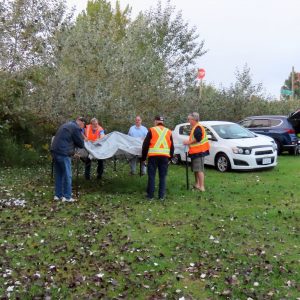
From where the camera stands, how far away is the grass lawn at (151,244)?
17.9 feet

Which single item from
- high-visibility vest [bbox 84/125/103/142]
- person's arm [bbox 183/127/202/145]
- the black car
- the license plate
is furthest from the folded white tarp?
the black car

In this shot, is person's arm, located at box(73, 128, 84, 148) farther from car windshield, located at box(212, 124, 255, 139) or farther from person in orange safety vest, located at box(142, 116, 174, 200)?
car windshield, located at box(212, 124, 255, 139)

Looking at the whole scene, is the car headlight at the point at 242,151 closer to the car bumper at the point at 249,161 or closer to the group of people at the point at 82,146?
the car bumper at the point at 249,161

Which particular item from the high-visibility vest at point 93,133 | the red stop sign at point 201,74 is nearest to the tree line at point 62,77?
the high-visibility vest at point 93,133

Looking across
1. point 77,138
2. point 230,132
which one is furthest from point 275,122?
point 77,138

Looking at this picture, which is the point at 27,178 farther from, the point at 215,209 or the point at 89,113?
the point at 215,209

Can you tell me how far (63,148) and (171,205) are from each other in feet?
8.73

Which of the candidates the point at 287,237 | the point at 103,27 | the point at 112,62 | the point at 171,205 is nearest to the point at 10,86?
the point at 112,62

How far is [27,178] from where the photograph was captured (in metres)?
A: 13.8

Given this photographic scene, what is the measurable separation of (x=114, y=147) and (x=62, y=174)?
1.44 metres

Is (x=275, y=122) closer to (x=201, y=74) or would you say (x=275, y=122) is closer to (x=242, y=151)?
(x=242, y=151)

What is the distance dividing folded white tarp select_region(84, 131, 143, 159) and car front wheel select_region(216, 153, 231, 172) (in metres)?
4.48

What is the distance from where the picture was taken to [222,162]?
15211 millimetres

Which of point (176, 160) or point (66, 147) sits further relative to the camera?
point (176, 160)
